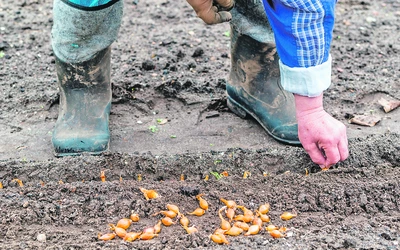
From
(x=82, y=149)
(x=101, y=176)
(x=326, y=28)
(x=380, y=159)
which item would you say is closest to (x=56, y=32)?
(x=82, y=149)

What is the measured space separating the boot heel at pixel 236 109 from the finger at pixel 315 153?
2.29 ft

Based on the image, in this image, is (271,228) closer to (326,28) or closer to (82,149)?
(326,28)

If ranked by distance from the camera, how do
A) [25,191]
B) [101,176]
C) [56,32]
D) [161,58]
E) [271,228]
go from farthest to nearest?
[161,58] < [56,32] < [101,176] < [25,191] < [271,228]

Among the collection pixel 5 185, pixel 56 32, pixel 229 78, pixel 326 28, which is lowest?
pixel 5 185

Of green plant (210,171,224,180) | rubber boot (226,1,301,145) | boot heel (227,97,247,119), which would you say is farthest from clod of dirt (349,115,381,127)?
green plant (210,171,224,180)

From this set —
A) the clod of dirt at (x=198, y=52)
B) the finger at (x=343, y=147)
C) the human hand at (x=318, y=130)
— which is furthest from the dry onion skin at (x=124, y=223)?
Result: the clod of dirt at (x=198, y=52)

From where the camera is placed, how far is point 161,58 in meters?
3.43

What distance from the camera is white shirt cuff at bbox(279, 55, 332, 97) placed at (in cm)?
192

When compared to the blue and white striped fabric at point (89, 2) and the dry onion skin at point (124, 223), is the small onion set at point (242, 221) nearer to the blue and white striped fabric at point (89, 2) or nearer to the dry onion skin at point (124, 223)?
the dry onion skin at point (124, 223)

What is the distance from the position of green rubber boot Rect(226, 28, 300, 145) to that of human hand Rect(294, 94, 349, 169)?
445mm

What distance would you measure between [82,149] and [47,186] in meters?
0.36

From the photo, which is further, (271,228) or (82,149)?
(82,149)

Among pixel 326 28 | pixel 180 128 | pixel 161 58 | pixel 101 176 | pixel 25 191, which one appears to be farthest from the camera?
pixel 161 58

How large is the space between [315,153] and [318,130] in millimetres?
158
